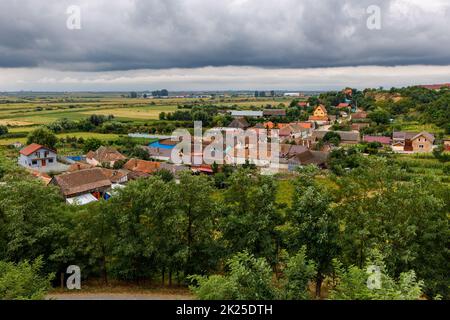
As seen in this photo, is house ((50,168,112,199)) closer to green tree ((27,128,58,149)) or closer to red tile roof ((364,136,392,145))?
green tree ((27,128,58,149))

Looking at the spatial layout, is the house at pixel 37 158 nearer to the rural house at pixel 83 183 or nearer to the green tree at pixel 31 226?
the rural house at pixel 83 183

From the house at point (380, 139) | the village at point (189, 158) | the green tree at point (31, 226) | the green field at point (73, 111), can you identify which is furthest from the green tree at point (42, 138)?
the house at point (380, 139)

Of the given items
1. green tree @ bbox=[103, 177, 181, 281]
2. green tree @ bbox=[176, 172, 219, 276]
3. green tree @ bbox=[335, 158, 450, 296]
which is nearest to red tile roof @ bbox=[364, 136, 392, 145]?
green tree @ bbox=[335, 158, 450, 296]

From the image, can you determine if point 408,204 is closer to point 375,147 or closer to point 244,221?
point 244,221

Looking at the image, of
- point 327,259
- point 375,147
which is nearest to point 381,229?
point 327,259

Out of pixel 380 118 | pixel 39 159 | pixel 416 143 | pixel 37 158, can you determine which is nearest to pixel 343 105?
pixel 380 118

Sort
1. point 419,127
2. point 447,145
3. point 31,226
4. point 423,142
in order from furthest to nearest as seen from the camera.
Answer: point 419,127 → point 423,142 → point 447,145 → point 31,226

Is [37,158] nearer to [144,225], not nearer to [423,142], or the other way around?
[144,225]
